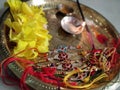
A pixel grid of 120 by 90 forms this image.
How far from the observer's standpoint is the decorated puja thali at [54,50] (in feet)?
2.06

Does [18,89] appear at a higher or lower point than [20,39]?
lower

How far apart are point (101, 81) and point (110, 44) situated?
0.48 feet

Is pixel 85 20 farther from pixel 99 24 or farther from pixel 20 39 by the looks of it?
pixel 20 39

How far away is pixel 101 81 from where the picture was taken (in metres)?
0.67

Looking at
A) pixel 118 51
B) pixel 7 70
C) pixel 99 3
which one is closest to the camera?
pixel 7 70

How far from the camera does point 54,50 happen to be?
0.71 m

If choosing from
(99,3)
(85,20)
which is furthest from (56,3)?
(99,3)

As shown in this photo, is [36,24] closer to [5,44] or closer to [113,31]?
[5,44]

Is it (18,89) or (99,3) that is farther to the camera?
(99,3)

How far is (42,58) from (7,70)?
9cm

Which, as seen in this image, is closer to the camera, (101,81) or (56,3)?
(101,81)

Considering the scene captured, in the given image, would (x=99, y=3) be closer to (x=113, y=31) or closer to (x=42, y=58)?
(x=113, y=31)

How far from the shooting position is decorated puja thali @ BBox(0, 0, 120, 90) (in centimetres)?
63

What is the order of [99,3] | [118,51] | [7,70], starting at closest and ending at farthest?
[7,70], [118,51], [99,3]
